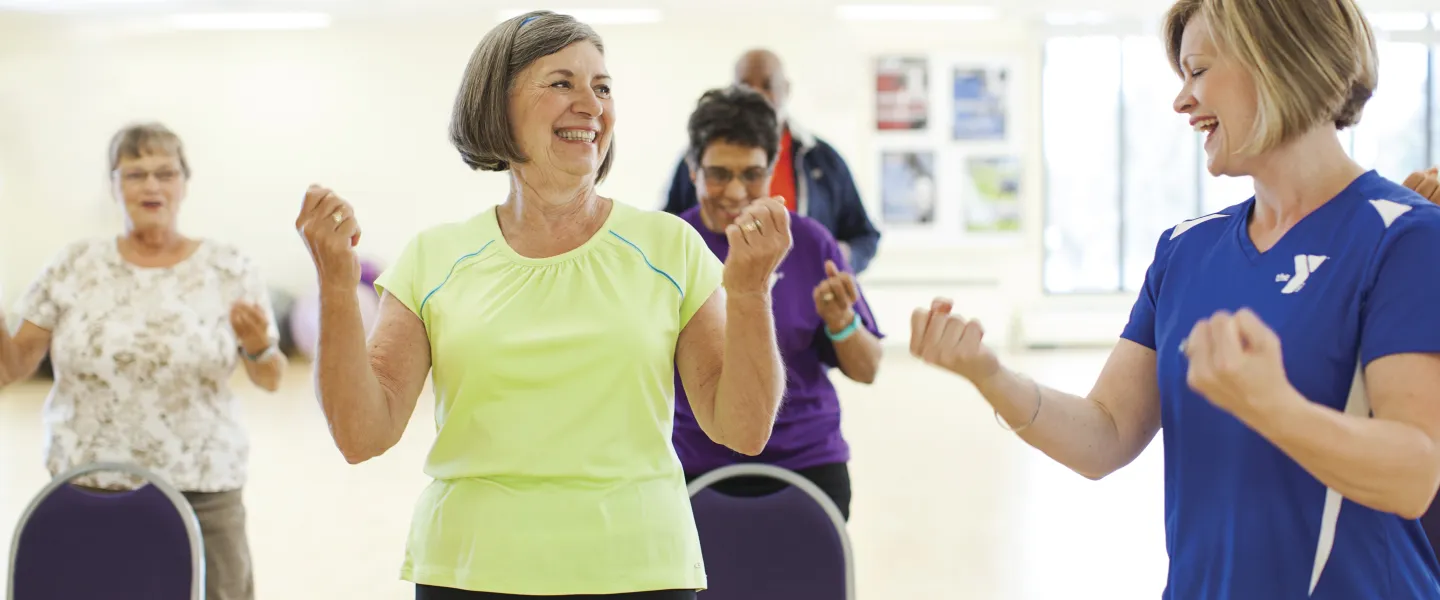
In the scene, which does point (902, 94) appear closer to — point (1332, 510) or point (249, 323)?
point (249, 323)

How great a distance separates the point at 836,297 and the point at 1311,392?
1.13 meters

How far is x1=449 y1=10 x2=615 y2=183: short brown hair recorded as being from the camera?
58.3 inches

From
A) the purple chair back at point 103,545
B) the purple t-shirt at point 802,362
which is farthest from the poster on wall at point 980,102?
the purple chair back at point 103,545

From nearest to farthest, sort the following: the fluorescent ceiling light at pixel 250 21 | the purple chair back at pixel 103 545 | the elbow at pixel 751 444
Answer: the elbow at pixel 751 444
the purple chair back at pixel 103 545
the fluorescent ceiling light at pixel 250 21

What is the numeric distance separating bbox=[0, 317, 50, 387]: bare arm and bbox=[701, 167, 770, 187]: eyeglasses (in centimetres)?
143

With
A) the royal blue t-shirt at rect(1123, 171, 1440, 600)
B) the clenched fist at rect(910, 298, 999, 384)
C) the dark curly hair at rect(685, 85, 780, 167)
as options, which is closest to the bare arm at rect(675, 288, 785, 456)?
the clenched fist at rect(910, 298, 999, 384)

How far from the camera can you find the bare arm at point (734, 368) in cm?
139

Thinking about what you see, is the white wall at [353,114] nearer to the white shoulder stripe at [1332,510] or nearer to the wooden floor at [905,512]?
the wooden floor at [905,512]

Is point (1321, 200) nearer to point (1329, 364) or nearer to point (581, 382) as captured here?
point (1329, 364)

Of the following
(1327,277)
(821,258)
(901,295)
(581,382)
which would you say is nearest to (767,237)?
(581,382)

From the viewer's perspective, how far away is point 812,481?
2.39m

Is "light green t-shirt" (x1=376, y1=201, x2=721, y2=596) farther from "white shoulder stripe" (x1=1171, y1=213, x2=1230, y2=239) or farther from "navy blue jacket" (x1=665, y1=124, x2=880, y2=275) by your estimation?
"navy blue jacket" (x1=665, y1=124, x2=880, y2=275)

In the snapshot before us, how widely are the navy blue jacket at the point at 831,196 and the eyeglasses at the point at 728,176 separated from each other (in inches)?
32.1

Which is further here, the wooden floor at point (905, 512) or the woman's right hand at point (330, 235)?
the wooden floor at point (905, 512)
